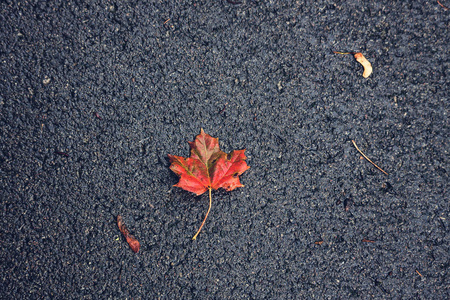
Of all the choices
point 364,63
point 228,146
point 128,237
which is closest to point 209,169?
point 228,146

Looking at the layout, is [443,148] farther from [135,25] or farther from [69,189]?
[69,189]

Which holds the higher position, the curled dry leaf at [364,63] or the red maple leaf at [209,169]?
the curled dry leaf at [364,63]

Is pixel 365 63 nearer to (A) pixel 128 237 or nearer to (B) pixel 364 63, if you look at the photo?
(B) pixel 364 63

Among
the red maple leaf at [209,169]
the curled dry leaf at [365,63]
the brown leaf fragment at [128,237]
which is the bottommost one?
the brown leaf fragment at [128,237]

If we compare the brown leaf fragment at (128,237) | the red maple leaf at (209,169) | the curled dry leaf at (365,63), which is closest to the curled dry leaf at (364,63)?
the curled dry leaf at (365,63)

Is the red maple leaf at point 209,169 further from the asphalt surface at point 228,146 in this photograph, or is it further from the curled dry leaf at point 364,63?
the curled dry leaf at point 364,63

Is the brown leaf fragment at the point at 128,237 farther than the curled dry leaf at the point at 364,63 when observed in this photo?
No
